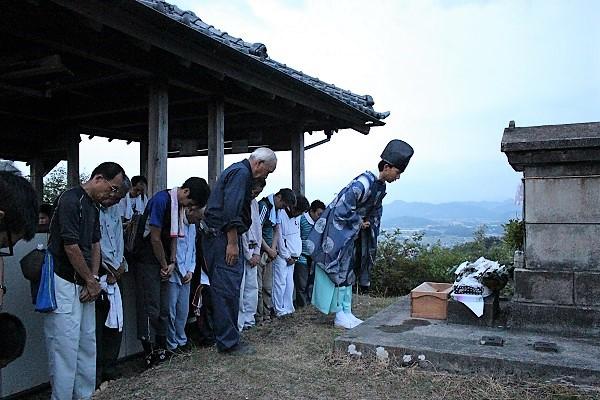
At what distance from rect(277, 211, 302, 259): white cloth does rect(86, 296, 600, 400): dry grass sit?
2.31 meters

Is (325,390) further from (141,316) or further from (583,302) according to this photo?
(583,302)

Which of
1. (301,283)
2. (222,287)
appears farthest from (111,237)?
(301,283)

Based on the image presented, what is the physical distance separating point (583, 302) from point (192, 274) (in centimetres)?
392

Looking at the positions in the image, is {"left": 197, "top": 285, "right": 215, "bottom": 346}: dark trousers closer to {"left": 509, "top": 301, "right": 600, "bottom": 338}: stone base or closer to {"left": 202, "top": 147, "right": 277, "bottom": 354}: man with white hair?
{"left": 202, "top": 147, "right": 277, "bottom": 354}: man with white hair

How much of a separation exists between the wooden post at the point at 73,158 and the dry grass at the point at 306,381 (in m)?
5.54

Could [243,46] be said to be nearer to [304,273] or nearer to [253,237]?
[253,237]

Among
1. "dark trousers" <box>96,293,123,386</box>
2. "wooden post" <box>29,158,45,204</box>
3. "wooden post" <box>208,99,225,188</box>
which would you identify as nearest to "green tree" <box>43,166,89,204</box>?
"wooden post" <box>29,158,45,204</box>

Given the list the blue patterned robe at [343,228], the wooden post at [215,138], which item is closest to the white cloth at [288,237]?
the wooden post at [215,138]

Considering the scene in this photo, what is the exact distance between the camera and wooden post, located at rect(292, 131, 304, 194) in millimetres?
8984

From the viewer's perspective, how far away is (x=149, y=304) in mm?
5129

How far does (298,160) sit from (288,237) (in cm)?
197

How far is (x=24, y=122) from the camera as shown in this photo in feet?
30.0

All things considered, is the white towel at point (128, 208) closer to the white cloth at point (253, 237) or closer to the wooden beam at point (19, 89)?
the wooden beam at point (19, 89)

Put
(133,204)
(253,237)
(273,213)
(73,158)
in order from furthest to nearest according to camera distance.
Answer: (73,158) < (133,204) < (273,213) < (253,237)
